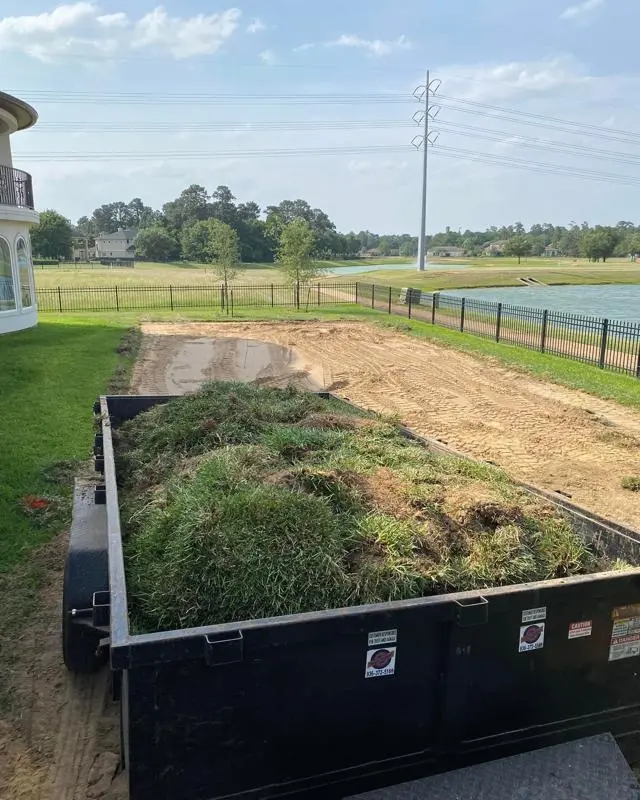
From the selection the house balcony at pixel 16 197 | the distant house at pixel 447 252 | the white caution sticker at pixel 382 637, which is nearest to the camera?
the white caution sticker at pixel 382 637

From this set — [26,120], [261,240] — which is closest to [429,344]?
[26,120]

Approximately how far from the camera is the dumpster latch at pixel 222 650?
101 inches

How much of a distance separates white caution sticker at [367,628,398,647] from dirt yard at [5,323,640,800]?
1.76 metres

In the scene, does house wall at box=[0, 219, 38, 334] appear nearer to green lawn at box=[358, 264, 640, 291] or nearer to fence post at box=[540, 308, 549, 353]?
fence post at box=[540, 308, 549, 353]

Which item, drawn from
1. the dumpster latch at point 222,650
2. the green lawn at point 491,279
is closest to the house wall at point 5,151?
the dumpster latch at point 222,650

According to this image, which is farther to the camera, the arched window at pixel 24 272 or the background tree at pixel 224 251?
the background tree at pixel 224 251

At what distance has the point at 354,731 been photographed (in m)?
2.87

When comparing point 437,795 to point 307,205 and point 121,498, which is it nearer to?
point 121,498

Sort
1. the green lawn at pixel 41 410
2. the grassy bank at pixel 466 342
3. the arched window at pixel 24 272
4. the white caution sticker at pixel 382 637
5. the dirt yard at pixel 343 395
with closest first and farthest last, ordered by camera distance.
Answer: the white caution sticker at pixel 382 637 < the dirt yard at pixel 343 395 < the green lawn at pixel 41 410 < the grassy bank at pixel 466 342 < the arched window at pixel 24 272

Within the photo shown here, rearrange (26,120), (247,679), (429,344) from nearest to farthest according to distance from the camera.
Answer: (247,679) → (429,344) → (26,120)

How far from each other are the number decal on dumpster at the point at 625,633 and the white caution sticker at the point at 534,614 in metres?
0.41

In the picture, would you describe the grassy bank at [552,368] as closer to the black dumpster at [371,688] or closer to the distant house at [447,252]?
the black dumpster at [371,688]

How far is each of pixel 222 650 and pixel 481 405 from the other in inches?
449

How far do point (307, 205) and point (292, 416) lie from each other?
456 ft
